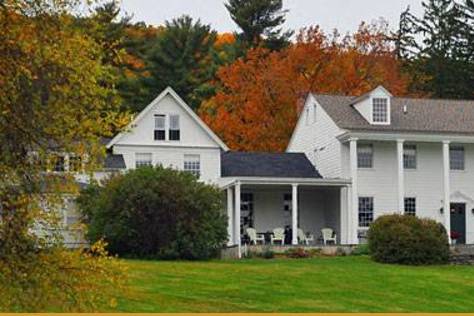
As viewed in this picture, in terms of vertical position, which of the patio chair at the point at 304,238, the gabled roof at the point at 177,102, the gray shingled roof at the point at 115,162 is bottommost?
the patio chair at the point at 304,238

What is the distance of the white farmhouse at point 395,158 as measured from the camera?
132ft

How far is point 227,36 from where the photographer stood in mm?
72125

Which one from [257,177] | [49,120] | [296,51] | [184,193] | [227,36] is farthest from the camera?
[227,36]

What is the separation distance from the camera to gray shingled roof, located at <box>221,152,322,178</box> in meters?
42.5

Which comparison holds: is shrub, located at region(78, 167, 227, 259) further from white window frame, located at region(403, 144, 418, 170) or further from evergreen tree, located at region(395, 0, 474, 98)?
evergreen tree, located at region(395, 0, 474, 98)

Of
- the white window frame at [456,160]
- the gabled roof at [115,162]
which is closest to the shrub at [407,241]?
the white window frame at [456,160]

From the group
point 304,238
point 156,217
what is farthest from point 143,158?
point 156,217

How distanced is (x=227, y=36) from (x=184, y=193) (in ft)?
139

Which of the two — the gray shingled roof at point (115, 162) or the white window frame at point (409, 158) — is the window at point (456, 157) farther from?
the gray shingled roof at point (115, 162)

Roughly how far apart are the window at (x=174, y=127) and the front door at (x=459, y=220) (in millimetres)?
13697

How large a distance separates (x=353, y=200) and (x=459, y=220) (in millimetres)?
5987

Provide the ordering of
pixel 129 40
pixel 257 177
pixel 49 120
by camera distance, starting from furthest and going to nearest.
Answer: pixel 129 40
pixel 257 177
pixel 49 120

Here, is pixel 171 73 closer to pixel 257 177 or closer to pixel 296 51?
pixel 296 51

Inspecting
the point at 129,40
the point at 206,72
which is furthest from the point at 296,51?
the point at 129,40
